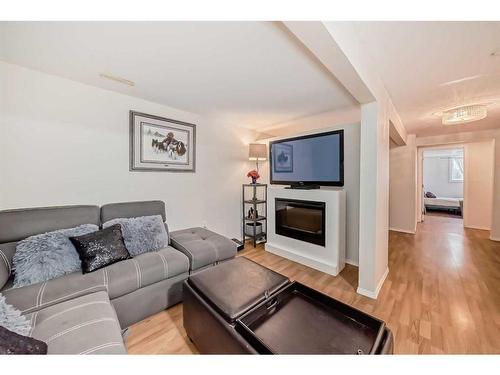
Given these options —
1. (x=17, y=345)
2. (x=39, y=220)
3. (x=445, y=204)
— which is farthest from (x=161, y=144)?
(x=445, y=204)

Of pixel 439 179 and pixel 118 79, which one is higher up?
pixel 118 79

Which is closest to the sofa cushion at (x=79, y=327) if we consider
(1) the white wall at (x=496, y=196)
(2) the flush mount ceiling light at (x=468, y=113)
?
(2) the flush mount ceiling light at (x=468, y=113)

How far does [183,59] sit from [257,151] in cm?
206

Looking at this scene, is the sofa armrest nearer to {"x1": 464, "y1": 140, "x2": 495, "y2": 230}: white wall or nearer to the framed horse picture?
the framed horse picture

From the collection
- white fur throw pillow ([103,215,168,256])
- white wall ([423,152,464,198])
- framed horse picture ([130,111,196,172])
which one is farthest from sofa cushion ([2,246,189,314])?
white wall ([423,152,464,198])

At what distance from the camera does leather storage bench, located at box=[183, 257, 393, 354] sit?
0.94 metres

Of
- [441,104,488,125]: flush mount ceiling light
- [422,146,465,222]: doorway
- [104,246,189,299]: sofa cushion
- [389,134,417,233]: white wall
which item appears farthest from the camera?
[422,146,465,222]: doorway

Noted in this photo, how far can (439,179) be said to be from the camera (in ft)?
25.2

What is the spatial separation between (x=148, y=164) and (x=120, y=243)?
1079 mm

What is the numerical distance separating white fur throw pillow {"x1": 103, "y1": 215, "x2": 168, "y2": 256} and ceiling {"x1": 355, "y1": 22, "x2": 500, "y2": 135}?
2388mm

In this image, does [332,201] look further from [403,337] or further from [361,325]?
[361,325]

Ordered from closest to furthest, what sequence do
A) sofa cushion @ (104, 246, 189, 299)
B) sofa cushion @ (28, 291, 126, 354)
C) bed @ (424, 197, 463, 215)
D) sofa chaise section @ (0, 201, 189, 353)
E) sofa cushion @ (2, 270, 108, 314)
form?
sofa cushion @ (28, 291, 126, 354) → sofa chaise section @ (0, 201, 189, 353) → sofa cushion @ (2, 270, 108, 314) → sofa cushion @ (104, 246, 189, 299) → bed @ (424, 197, 463, 215)

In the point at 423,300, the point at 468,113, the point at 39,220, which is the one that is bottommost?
the point at 423,300

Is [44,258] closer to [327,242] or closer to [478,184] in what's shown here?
[327,242]
